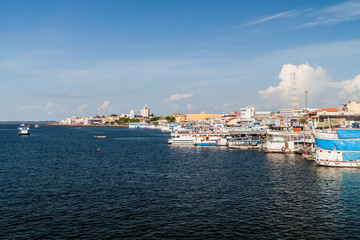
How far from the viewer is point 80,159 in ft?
279

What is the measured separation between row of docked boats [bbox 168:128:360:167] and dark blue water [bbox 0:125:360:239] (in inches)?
173

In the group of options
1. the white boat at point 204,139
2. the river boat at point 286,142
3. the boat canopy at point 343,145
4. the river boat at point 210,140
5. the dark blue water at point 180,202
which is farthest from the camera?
the white boat at point 204,139

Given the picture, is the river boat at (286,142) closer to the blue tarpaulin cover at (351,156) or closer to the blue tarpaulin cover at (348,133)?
the blue tarpaulin cover at (348,133)

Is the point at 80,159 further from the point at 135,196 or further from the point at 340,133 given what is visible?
the point at 340,133

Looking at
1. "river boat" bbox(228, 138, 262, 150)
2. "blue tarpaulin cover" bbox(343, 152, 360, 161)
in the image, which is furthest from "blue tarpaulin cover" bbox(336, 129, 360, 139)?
"river boat" bbox(228, 138, 262, 150)

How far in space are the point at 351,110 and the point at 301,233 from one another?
597ft

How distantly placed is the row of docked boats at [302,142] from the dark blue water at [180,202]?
14.4 feet

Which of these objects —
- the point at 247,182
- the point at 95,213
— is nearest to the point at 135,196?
the point at 95,213

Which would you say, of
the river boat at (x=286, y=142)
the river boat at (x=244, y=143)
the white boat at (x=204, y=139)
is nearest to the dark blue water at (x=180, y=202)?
the river boat at (x=286, y=142)

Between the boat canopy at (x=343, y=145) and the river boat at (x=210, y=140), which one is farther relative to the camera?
the river boat at (x=210, y=140)

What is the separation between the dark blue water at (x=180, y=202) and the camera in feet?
104

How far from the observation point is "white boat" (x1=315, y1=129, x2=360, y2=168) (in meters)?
66.2

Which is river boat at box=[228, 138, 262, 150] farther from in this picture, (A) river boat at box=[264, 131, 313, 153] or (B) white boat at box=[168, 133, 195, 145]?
(B) white boat at box=[168, 133, 195, 145]

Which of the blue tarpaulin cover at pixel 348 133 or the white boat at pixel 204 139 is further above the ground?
the blue tarpaulin cover at pixel 348 133
